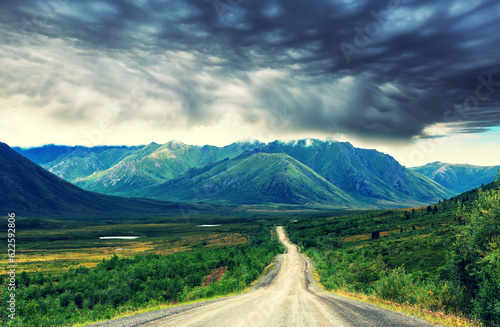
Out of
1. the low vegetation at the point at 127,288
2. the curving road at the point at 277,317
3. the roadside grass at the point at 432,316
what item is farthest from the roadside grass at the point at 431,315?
the low vegetation at the point at 127,288

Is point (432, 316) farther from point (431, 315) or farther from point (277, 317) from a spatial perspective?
point (277, 317)

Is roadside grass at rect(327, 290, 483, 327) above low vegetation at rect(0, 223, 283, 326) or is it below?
above

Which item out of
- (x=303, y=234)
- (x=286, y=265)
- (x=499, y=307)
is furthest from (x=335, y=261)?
(x=303, y=234)

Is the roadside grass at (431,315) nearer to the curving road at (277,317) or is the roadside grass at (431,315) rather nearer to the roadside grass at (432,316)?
the roadside grass at (432,316)

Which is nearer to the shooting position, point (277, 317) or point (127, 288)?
point (277, 317)

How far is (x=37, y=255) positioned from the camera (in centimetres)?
14338

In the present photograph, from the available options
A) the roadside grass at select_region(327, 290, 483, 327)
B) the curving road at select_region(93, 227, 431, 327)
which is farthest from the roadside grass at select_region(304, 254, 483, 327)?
the curving road at select_region(93, 227, 431, 327)

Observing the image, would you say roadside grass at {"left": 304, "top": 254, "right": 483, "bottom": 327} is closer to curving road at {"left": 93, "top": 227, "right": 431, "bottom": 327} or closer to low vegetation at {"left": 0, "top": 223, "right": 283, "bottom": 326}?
curving road at {"left": 93, "top": 227, "right": 431, "bottom": 327}

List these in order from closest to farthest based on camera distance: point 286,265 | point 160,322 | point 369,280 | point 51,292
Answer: point 160,322 < point 369,280 < point 51,292 < point 286,265

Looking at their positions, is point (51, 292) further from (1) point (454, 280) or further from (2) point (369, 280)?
(1) point (454, 280)

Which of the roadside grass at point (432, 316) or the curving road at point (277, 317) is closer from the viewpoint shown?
the roadside grass at point (432, 316)

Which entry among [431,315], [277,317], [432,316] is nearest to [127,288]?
[277,317]

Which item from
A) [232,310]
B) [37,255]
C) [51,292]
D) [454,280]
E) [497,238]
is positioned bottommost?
[37,255]

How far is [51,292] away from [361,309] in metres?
64.1
